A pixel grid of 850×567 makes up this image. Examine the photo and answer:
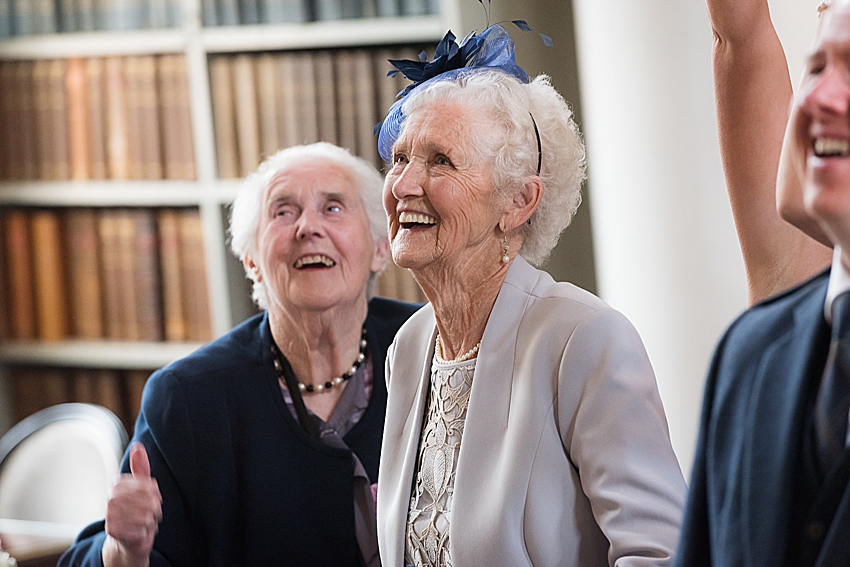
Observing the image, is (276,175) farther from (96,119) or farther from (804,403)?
(804,403)

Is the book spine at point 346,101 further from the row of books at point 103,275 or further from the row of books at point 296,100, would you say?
the row of books at point 103,275

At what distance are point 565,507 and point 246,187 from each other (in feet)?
3.88

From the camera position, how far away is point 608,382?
1183mm

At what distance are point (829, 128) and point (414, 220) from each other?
821 millimetres

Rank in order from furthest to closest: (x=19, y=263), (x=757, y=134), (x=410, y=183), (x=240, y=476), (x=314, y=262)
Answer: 1. (x=19, y=263)
2. (x=314, y=262)
3. (x=240, y=476)
4. (x=410, y=183)
5. (x=757, y=134)

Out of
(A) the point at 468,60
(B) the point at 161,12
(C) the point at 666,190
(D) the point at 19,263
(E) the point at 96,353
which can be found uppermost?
(B) the point at 161,12

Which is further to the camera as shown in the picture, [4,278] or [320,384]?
[4,278]

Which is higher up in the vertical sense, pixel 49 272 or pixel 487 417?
pixel 49 272

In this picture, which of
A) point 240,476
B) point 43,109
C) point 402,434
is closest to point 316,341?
point 240,476

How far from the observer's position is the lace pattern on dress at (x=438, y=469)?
1.35 metres

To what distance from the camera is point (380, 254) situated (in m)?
2.05

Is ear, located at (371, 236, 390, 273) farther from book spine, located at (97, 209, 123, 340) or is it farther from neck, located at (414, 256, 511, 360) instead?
book spine, located at (97, 209, 123, 340)

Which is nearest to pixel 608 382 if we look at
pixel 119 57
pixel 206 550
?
pixel 206 550

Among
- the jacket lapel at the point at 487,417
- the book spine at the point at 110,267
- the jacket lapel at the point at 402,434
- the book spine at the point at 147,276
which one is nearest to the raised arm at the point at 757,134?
→ the jacket lapel at the point at 487,417
